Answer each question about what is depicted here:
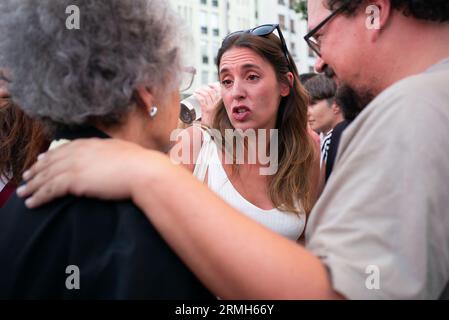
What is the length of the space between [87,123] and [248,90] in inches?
74.9

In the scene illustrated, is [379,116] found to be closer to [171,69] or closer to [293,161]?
[171,69]

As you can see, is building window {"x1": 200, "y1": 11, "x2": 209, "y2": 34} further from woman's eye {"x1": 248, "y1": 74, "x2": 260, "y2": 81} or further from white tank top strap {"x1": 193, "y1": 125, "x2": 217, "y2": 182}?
white tank top strap {"x1": 193, "y1": 125, "x2": 217, "y2": 182}

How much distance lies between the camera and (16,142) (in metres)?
2.39

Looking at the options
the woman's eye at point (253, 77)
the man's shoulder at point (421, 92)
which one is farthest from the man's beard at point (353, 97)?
the woman's eye at point (253, 77)

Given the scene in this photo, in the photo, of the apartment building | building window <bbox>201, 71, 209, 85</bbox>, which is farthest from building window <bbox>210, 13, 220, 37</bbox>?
building window <bbox>201, 71, 209, 85</bbox>

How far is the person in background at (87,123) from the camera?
1.25 m

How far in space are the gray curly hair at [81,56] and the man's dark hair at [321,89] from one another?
3842mm

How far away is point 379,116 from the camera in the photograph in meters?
1.27

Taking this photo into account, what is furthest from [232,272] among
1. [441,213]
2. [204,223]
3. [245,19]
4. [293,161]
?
[245,19]

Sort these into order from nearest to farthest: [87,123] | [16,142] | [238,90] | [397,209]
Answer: [397,209], [87,123], [16,142], [238,90]

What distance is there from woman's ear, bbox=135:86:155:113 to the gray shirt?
0.58m
